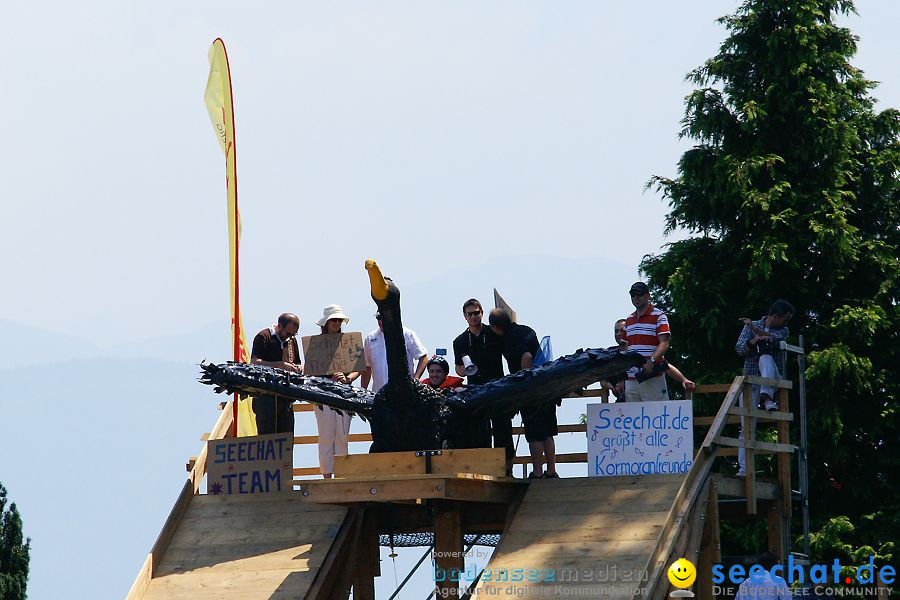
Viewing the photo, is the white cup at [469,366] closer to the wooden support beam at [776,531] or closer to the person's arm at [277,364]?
the person's arm at [277,364]

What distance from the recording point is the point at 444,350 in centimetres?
1627

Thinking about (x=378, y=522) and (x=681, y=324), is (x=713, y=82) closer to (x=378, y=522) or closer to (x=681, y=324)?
(x=681, y=324)

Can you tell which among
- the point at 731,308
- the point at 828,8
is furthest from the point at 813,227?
the point at 828,8

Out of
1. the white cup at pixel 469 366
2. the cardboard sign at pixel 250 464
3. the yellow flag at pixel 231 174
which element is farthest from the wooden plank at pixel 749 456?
the yellow flag at pixel 231 174

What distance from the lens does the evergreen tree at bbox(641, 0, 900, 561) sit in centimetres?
2330

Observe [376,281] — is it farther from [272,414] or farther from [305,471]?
[305,471]

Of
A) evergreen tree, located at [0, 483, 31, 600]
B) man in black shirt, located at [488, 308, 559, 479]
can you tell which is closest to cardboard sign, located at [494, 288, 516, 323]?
man in black shirt, located at [488, 308, 559, 479]

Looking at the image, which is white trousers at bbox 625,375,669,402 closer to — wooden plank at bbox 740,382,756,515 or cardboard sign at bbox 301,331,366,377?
wooden plank at bbox 740,382,756,515

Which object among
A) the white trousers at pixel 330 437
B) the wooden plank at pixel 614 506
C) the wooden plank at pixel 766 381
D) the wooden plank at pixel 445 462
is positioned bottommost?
the wooden plank at pixel 614 506

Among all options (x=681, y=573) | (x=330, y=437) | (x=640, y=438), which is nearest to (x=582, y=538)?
(x=681, y=573)

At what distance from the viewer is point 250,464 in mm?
16922

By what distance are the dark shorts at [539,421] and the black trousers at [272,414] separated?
2522 millimetres

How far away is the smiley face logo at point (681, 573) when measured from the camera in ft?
46.2

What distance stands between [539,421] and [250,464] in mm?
3027
